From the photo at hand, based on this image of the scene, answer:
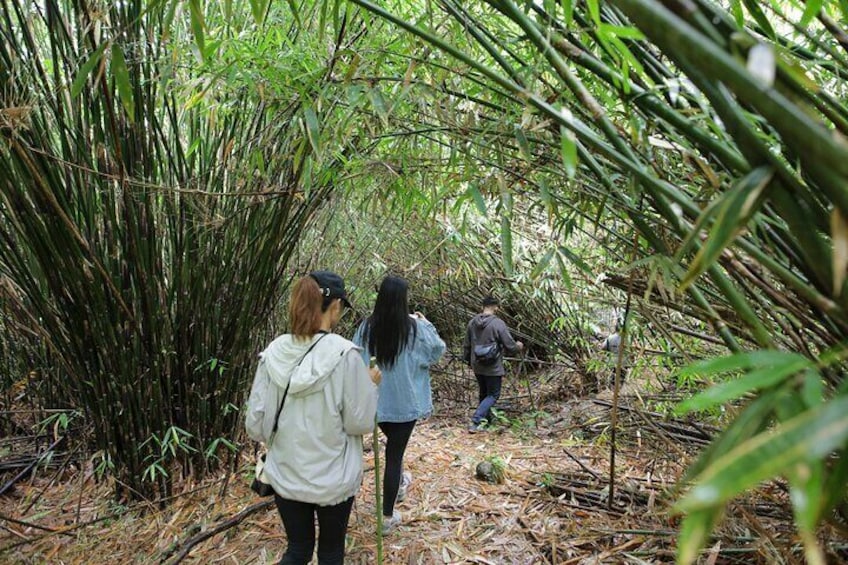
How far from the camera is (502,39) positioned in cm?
151

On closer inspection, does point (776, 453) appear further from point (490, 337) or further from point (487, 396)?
point (487, 396)

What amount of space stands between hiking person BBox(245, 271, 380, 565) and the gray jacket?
299 cm

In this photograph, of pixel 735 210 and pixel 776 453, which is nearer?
pixel 776 453

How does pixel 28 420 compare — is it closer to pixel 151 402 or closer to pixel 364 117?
pixel 151 402

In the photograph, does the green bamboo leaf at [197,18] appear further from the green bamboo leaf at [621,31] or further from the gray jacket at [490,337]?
the gray jacket at [490,337]

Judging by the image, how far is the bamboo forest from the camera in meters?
0.77

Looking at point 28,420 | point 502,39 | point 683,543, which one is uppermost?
point 502,39

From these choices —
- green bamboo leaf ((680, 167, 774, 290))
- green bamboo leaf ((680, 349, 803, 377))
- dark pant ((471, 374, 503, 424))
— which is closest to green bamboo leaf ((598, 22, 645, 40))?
green bamboo leaf ((680, 167, 774, 290))

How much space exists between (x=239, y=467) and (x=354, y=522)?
761 mm

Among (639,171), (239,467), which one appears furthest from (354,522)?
(639,171)

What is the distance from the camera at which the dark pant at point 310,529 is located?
5.42 feet

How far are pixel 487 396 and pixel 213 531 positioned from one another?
2.96m

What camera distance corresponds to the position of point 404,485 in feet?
9.34

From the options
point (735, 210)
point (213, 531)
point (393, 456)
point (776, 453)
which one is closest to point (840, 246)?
point (735, 210)
